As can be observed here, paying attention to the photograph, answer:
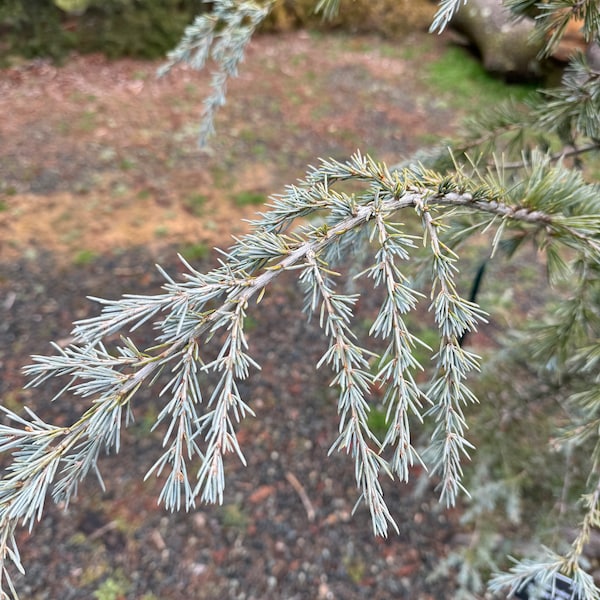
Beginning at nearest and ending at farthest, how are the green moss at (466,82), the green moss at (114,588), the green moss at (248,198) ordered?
the green moss at (114,588) < the green moss at (248,198) < the green moss at (466,82)

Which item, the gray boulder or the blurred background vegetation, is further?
the gray boulder

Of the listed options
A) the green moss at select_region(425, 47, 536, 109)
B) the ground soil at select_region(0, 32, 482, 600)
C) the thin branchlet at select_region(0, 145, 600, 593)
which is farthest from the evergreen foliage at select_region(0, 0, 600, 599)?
the green moss at select_region(425, 47, 536, 109)

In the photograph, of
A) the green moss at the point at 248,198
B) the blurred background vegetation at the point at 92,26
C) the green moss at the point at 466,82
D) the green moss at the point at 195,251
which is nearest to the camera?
the green moss at the point at 195,251

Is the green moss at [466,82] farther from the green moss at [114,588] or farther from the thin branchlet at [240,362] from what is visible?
the green moss at [114,588]

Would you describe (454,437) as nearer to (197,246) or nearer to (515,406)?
(515,406)

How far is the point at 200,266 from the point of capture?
3145mm

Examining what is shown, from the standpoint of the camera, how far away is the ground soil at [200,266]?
71.8 inches

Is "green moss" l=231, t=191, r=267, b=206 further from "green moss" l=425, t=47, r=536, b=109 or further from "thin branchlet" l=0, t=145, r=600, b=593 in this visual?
"thin branchlet" l=0, t=145, r=600, b=593

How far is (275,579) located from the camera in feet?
5.92

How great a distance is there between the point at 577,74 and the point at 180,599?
6.41 ft

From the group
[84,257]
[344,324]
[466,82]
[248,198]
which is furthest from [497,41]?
[344,324]

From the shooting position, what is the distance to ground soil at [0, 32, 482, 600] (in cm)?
182

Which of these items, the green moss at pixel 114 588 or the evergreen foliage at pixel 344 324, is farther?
the green moss at pixel 114 588

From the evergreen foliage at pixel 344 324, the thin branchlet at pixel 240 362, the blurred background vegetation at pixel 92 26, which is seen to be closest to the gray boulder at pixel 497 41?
the blurred background vegetation at pixel 92 26
